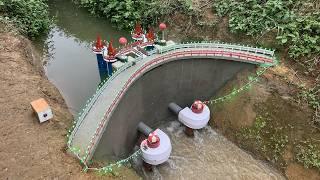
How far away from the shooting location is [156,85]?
18.1 m

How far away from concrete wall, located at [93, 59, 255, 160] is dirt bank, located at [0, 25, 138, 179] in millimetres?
2939

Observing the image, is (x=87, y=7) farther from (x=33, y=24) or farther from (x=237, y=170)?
(x=237, y=170)

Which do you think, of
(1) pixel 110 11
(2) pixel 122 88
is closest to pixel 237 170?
(2) pixel 122 88

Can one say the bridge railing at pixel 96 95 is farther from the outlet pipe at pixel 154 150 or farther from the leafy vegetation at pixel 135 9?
the leafy vegetation at pixel 135 9

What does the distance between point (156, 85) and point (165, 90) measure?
0.77 meters

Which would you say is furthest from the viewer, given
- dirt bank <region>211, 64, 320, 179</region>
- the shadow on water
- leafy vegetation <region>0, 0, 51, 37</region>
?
leafy vegetation <region>0, 0, 51, 37</region>

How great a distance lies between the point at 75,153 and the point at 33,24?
14.3 metres

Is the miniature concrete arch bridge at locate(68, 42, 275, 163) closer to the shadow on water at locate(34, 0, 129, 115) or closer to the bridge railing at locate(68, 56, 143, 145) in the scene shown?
the bridge railing at locate(68, 56, 143, 145)

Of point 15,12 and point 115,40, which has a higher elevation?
point 15,12

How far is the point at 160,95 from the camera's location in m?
18.5

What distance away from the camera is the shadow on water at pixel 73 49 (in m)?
20.1

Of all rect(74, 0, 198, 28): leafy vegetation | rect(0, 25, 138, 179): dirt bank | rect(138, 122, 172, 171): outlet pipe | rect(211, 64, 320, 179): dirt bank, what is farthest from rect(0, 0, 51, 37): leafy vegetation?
rect(211, 64, 320, 179): dirt bank

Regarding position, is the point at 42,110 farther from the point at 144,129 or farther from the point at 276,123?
the point at 276,123

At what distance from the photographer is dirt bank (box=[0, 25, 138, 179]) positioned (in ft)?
39.0
